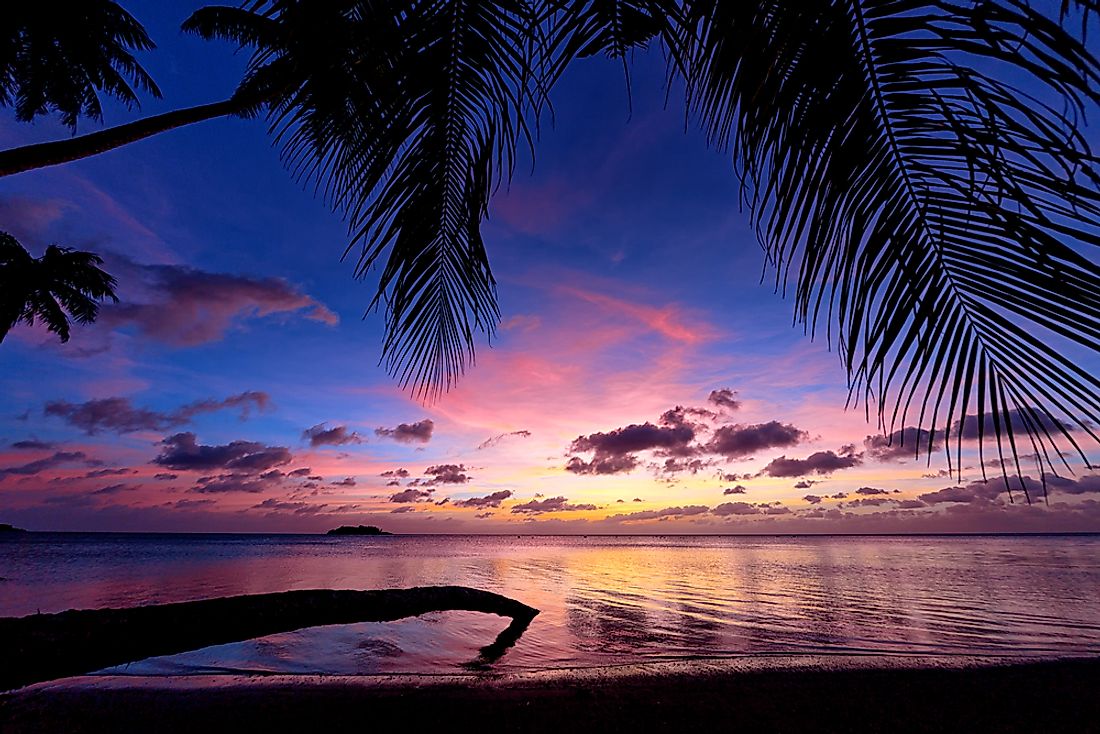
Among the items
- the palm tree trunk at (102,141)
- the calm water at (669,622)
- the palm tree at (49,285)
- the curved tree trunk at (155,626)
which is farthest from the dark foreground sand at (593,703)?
the palm tree at (49,285)

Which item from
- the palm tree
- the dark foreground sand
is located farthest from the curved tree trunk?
the palm tree

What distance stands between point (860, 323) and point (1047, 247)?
349 millimetres

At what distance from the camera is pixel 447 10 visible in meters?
1.90

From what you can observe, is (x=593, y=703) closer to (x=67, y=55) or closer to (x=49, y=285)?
(x=67, y=55)

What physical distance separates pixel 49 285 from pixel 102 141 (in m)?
24.9

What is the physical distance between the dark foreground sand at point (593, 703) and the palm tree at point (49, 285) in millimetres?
20381

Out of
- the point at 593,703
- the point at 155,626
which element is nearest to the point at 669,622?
the point at 593,703

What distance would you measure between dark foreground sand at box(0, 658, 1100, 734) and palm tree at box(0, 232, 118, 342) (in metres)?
20.4

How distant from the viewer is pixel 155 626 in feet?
14.0

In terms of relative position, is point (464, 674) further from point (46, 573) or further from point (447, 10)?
point (46, 573)

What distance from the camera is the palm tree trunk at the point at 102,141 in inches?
90.7

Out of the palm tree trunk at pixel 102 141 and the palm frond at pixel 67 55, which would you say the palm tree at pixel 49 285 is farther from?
the palm tree trunk at pixel 102 141

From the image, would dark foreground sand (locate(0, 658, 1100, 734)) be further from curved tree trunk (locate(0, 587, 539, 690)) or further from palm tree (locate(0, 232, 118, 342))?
palm tree (locate(0, 232, 118, 342))

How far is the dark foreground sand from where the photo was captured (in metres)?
4.77
